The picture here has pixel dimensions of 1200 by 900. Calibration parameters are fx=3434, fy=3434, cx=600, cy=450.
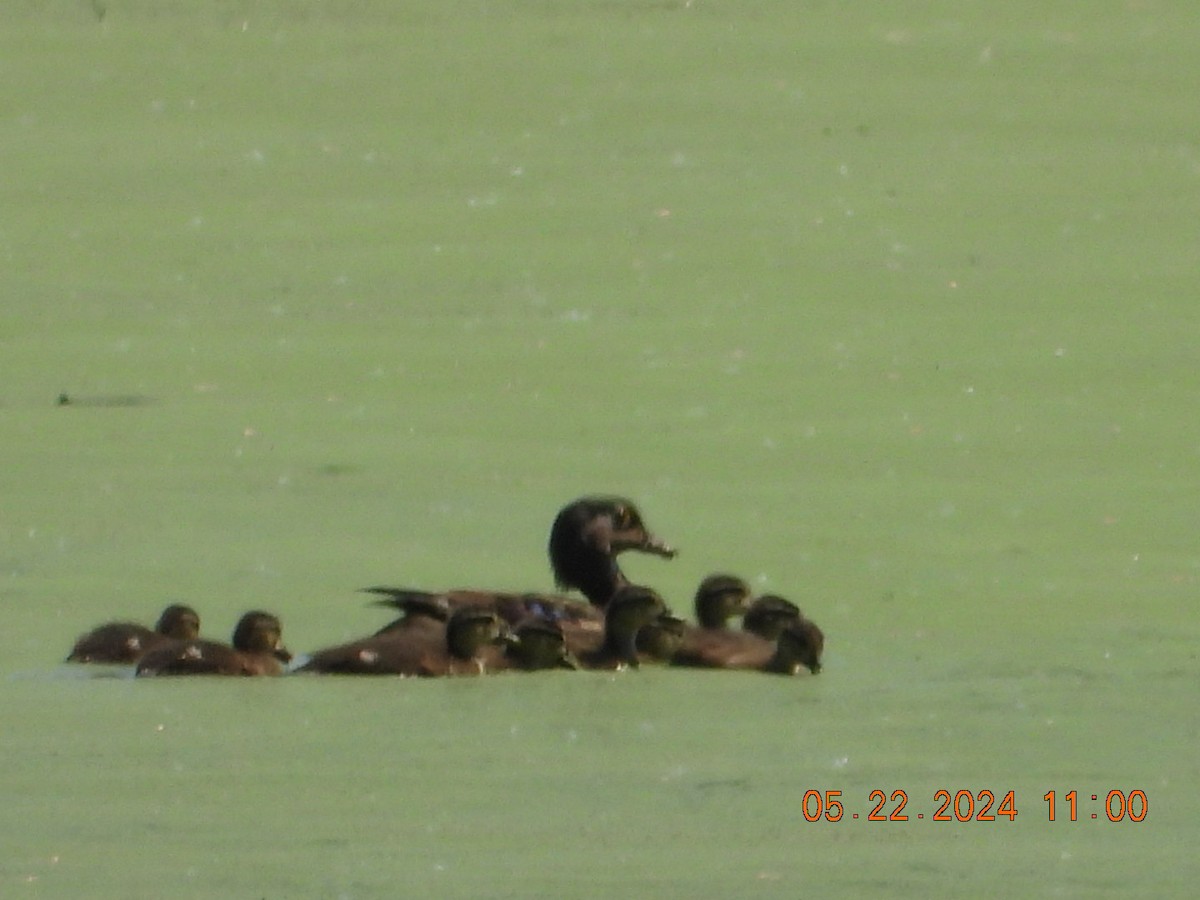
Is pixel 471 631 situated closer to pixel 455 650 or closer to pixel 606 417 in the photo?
pixel 455 650

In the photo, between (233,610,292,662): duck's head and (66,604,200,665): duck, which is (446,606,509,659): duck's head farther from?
(66,604,200,665): duck

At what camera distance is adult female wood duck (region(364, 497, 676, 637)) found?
5938 mm

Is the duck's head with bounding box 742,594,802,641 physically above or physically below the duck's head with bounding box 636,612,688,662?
above

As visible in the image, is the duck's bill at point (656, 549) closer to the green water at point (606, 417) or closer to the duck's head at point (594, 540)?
the duck's head at point (594, 540)

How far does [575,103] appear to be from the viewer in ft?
31.7

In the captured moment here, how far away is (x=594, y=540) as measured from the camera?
6.21m

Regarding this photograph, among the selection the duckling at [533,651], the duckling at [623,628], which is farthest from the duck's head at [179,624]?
the duckling at [623,628]

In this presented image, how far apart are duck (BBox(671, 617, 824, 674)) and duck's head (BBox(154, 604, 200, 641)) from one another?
820mm

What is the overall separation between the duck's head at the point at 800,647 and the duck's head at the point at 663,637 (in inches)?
13.5

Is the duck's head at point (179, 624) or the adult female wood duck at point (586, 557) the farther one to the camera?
the adult female wood duck at point (586, 557)

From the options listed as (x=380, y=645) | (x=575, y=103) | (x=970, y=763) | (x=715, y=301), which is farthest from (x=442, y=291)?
(x=970, y=763)
